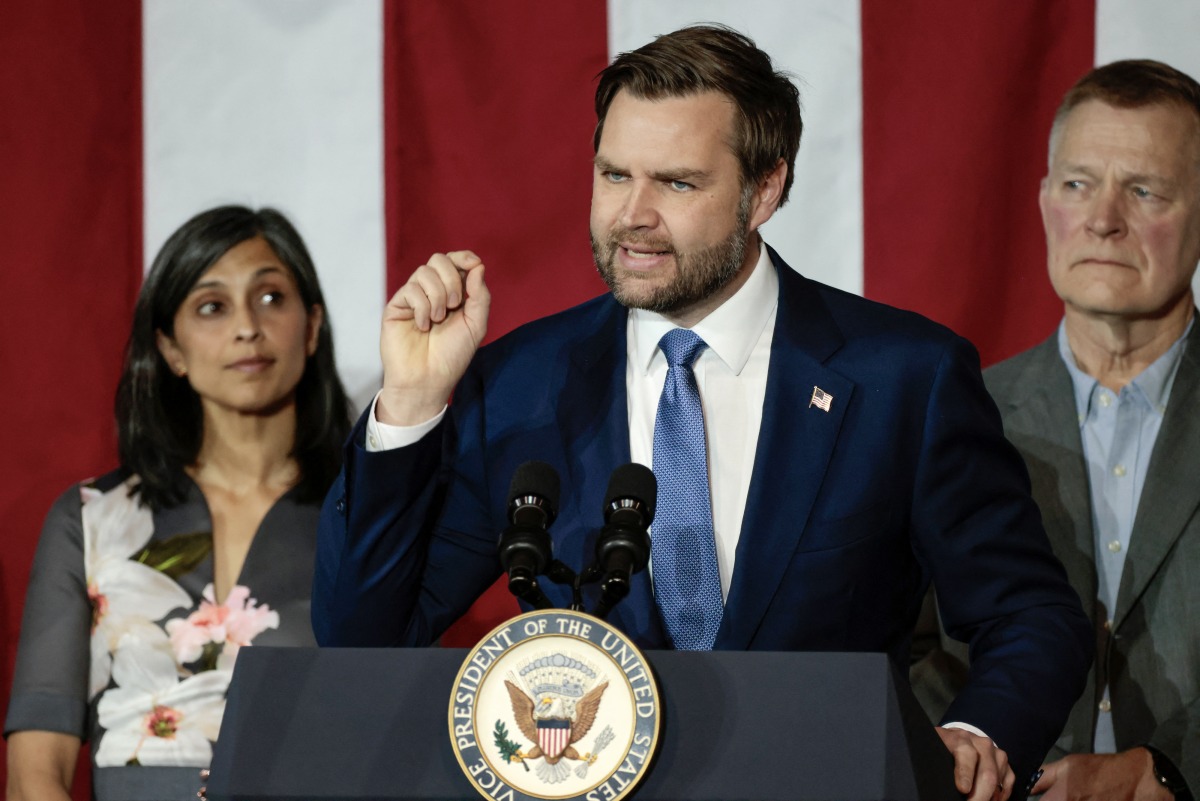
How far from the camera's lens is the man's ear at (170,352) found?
8.73 feet

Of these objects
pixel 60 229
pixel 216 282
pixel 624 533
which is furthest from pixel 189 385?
pixel 624 533

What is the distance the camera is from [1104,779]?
2.01m

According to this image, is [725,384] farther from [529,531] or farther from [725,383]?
[529,531]

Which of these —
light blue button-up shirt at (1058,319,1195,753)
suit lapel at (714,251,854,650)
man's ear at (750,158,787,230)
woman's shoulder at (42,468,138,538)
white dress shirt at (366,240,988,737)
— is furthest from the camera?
woman's shoulder at (42,468,138,538)

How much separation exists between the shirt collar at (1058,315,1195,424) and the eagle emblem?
56.0 inches

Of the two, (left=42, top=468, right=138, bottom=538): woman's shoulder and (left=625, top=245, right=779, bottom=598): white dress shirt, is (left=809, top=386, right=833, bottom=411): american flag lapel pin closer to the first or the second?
(left=625, top=245, right=779, bottom=598): white dress shirt

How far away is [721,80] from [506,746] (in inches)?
39.7

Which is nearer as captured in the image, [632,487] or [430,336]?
[632,487]

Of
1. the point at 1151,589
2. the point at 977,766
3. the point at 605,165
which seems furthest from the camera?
the point at 1151,589

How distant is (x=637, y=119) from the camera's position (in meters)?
1.78

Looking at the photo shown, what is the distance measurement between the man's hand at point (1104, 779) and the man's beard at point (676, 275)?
834 millimetres

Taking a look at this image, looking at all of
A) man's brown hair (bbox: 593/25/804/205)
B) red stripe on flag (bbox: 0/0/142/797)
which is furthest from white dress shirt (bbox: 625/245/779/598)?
red stripe on flag (bbox: 0/0/142/797)

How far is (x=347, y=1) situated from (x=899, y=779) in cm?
217

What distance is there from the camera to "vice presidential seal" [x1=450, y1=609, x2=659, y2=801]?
3.63 feet
